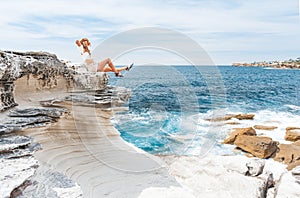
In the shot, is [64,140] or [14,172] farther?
[64,140]

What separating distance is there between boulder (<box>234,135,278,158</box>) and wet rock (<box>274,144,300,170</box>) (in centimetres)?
27

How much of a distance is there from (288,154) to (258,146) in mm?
1058

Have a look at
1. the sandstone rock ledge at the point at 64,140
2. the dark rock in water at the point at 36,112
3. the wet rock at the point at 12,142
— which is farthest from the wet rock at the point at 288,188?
the wet rock at the point at 12,142

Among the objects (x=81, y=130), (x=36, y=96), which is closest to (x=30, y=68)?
(x=36, y=96)

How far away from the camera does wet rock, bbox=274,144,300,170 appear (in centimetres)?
914

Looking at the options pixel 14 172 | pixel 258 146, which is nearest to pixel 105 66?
pixel 14 172

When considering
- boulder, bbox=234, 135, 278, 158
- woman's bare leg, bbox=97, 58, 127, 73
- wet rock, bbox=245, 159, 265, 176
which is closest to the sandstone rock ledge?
woman's bare leg, bbox=97, 58, 127, 73

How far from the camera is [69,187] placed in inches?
120

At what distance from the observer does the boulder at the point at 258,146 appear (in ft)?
32.6

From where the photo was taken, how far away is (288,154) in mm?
9469

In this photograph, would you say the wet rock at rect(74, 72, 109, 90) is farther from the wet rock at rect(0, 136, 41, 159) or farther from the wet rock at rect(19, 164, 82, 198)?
the wet rock at rect(19, 164, 82, 198)

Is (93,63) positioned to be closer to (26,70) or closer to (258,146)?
(26,70)

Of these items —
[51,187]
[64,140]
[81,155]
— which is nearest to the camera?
[51,187]

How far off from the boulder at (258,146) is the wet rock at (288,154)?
0.88ft
